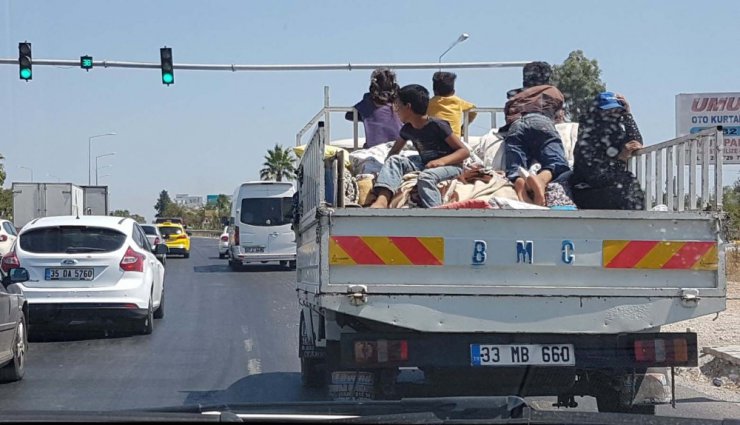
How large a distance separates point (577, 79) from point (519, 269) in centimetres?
843

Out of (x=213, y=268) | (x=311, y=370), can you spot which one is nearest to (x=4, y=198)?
(x=213, y=268)

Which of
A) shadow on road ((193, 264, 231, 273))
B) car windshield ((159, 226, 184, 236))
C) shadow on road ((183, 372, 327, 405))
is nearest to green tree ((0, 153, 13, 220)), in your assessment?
car windshield ((159, 226, 184, 236))

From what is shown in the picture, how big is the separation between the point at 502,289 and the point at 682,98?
836 inches

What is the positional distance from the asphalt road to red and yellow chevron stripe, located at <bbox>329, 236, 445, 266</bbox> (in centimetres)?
256

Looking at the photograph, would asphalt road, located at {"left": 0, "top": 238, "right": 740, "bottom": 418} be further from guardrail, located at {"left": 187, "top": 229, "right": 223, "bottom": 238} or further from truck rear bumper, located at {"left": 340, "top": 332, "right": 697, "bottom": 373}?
guardrail, located at {"left": 187, "top": 229, "right": 223, "bottom": 238}

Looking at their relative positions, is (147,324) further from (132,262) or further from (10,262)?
(10,262)

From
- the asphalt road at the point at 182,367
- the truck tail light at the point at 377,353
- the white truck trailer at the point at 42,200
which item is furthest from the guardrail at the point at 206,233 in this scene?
the truck tail light at the point at 377,353

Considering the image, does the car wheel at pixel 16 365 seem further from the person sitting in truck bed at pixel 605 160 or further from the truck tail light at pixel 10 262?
the person sitting in truck bed at pixel 605 160

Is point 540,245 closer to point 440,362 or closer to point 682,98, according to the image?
point 440,362

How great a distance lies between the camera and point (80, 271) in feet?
43.2

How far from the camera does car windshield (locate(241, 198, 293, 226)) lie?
2970 centimetres

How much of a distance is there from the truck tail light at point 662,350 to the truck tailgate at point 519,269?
14cm

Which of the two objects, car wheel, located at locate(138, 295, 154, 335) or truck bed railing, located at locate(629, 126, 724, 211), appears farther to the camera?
car wheel, located at locate(138, 295, 154, 335)

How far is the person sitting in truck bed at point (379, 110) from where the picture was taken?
928cm
